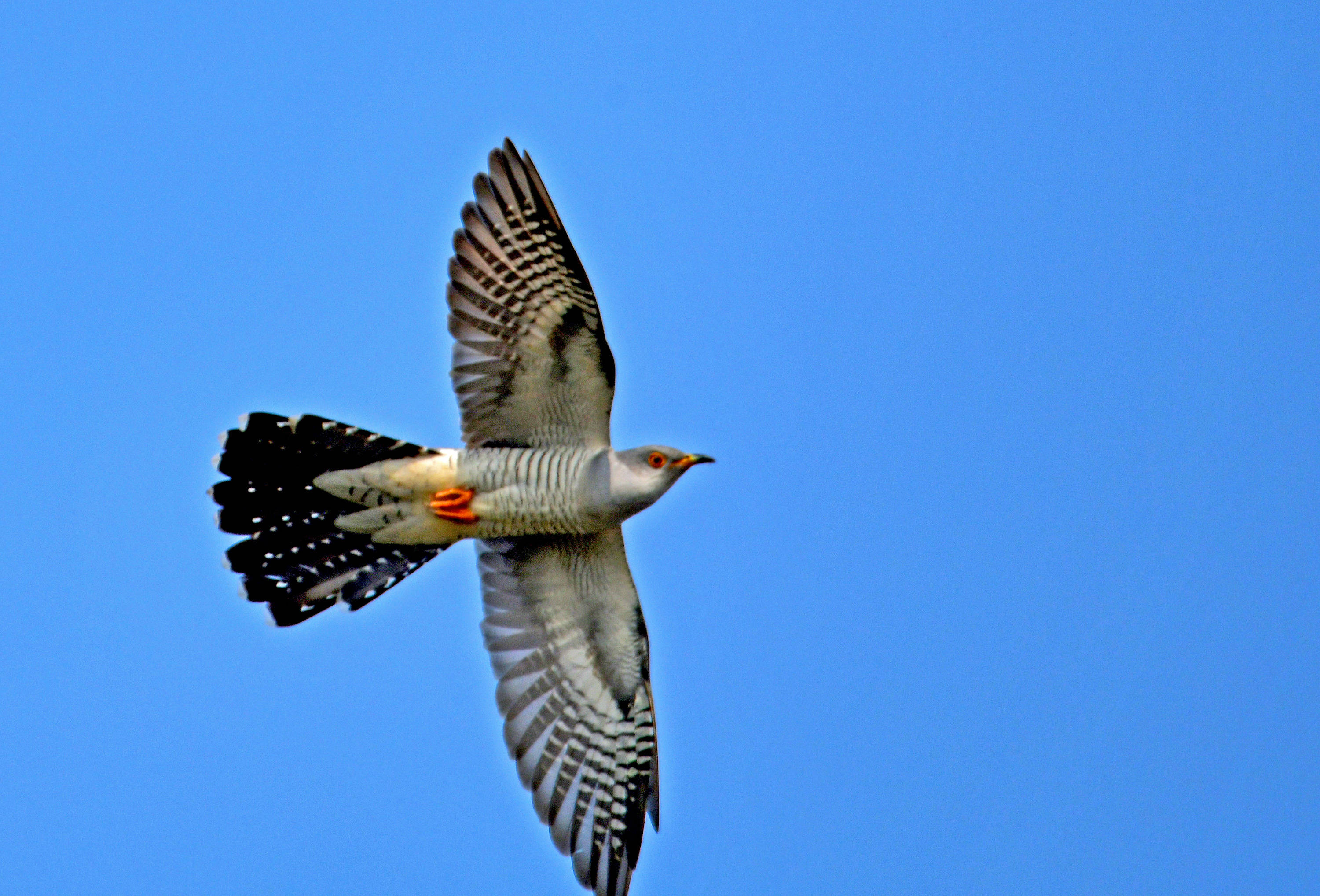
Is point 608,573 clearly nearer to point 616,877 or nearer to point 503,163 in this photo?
point 616,877

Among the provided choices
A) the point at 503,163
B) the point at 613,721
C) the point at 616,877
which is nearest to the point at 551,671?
the point at 613,721

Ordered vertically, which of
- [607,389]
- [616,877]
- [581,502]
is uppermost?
[607,389]

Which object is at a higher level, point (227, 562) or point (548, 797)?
point (227, 562)

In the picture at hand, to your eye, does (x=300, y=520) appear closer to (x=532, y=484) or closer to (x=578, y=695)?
(x=532, y=484)

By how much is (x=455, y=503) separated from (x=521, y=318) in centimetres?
117

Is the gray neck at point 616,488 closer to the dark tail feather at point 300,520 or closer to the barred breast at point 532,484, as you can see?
the barred breast at point 532,484

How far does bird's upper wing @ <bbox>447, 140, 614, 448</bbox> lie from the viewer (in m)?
8.59

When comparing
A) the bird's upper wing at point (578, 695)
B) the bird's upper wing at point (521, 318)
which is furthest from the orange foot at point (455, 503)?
the bird's upper wing at point (578, 695)

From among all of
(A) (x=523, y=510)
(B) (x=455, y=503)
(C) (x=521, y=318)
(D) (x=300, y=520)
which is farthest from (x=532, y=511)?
(D) (x=300, y=520)

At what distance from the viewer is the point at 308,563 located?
9.29 metres

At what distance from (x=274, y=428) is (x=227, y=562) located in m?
0.93

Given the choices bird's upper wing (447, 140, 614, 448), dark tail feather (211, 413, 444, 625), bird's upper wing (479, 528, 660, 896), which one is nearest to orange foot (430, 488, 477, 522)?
dark tail feather (211, 413, 444, 625)

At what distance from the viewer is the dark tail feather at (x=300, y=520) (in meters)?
8.99

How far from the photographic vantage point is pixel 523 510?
8.86 metres
